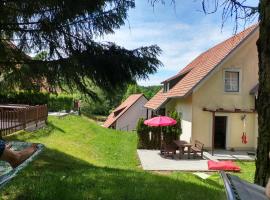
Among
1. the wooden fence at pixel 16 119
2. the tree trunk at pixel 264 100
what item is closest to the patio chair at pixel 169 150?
the wooden fence at pixel 16 119

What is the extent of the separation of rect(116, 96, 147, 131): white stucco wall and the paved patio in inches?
1020

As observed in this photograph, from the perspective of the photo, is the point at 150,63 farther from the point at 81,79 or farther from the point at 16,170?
the point at 16,170

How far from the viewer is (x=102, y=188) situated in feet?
24.1

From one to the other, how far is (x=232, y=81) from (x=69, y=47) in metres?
17.5

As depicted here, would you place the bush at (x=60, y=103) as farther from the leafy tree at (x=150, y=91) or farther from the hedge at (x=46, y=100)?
the leafy tree at (x=150, y=91)

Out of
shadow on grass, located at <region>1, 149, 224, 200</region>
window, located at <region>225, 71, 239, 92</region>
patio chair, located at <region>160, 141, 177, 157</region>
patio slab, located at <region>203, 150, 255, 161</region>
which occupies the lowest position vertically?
patio slab, located at <region>203, 150, 255, 161</region>

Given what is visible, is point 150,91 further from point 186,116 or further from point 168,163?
point 168,163

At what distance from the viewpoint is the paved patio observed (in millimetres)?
18078

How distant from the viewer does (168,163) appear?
768 inches

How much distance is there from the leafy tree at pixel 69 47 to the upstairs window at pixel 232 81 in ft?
53.3

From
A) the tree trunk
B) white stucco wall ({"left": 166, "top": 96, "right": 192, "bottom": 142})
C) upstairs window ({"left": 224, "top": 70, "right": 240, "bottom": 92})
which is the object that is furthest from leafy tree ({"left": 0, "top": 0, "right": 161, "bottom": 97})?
upstairs window ({"left": 224, "top": 70, "right": 240, "bottom": 92})

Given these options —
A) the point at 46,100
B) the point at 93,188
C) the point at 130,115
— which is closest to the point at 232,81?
the point at 93,188

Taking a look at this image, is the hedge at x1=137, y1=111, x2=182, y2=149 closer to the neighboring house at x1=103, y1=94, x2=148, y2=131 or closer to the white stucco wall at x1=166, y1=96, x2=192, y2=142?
the white stucco wall at x1=166, y1=96, x2=192, y2=142

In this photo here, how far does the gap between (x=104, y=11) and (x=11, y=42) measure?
7.97 ft
